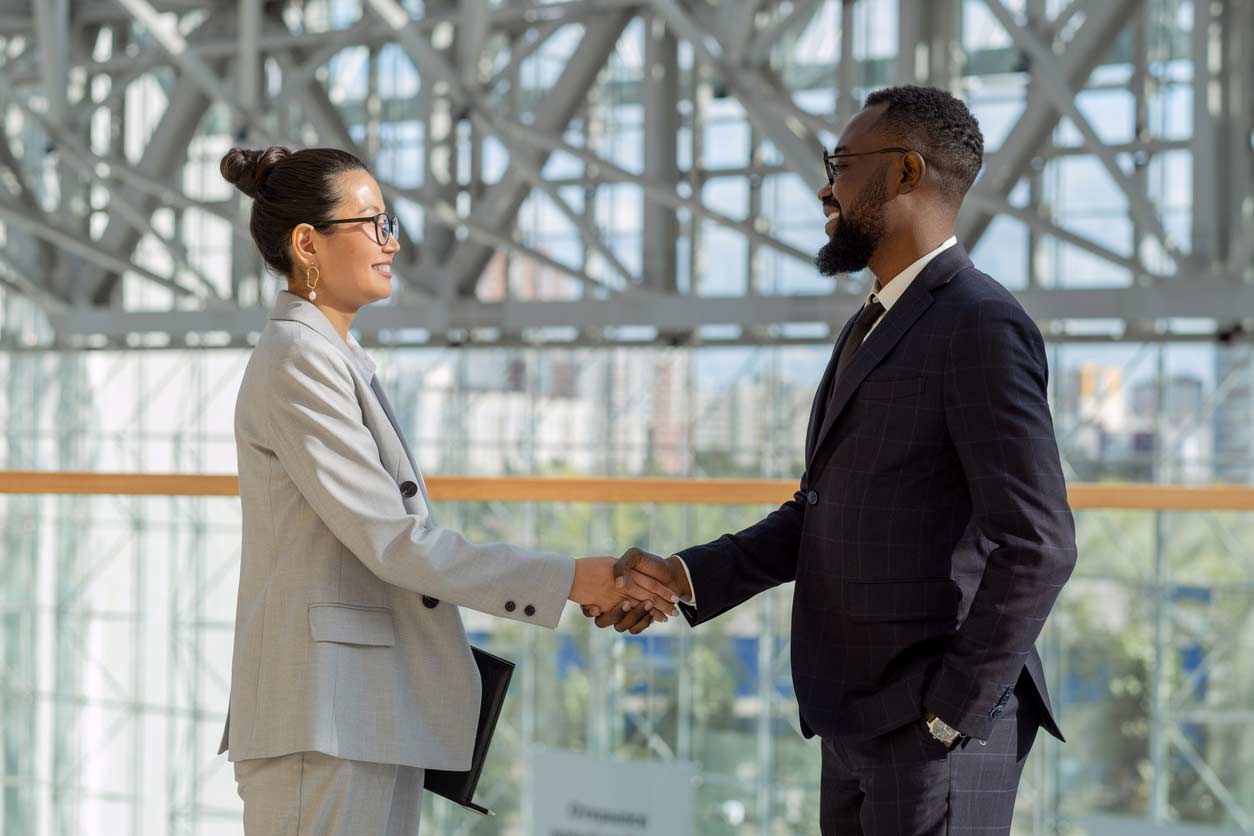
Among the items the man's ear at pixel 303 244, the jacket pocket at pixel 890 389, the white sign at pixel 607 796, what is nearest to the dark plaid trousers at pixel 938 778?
the jacket pocket at pixel 890 389

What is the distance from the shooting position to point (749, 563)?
7.11 ft

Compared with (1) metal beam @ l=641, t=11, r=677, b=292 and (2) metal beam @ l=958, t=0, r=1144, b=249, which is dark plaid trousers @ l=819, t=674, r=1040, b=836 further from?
(1) metal beam @ l=641, t=11, r=677, b=292

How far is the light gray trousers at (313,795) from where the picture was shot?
1866 mm

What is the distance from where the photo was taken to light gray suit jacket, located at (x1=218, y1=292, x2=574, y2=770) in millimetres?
1856

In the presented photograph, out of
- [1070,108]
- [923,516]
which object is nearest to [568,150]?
[1070,108]

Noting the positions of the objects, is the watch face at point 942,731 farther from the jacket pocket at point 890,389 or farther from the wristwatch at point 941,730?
the jacket pocket at point 890,389

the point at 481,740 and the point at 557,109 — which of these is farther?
the point at 557,109

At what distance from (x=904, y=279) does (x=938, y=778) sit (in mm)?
583

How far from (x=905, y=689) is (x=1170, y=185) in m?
10.0

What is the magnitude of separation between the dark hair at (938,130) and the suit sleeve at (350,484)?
2.40 feet

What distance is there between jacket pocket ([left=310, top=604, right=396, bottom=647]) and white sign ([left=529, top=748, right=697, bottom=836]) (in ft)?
12.9

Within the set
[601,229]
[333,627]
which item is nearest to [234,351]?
[601,229]

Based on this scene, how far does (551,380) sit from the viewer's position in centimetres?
1415

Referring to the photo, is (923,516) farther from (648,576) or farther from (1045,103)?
(1045,103)
